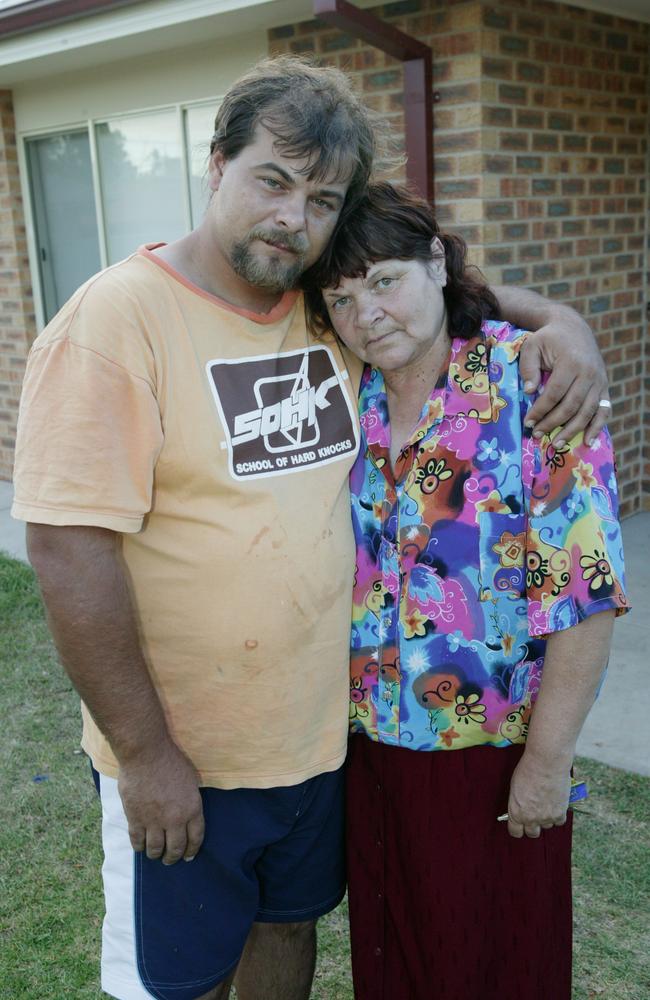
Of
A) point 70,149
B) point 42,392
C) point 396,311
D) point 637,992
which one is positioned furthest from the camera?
point 70,149

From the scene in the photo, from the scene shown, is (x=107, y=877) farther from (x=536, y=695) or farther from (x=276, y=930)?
(x=536, y=695)

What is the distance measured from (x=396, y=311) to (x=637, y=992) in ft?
6.14

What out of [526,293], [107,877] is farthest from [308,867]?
[526,293]

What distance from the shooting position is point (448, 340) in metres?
2.09

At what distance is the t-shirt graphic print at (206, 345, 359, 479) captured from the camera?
1.91 meters

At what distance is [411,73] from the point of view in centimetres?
452

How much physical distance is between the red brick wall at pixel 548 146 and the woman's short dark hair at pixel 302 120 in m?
2.76

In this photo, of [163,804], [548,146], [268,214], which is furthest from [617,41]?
[163,804]

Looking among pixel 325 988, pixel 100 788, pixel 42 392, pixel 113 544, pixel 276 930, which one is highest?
pixel 42 392

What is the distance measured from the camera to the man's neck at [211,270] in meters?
1.99

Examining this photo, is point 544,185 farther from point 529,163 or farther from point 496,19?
point 496,19

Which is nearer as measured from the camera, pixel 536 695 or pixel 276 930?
pixel 536 695

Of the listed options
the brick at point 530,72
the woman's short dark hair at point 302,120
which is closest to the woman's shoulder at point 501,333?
the woman's short dark hair at point 302,120

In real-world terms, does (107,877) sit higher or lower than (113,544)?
lower
